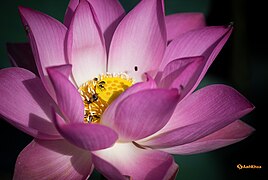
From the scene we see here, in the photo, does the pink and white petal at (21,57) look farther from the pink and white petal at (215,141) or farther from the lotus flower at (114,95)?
the pink and white petal at (215,141)

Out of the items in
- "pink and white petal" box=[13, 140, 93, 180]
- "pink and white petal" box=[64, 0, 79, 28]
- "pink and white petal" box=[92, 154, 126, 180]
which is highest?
"pink and white petal" box=[64, 0, 79, 28]

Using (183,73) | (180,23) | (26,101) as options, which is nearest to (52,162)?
(26,101)

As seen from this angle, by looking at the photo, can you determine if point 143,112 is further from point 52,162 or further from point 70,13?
point 70,13

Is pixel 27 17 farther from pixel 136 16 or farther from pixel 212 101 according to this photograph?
pixel 212 101

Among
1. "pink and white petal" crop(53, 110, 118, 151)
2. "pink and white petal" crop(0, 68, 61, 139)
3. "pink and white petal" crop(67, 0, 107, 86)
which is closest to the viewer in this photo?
"pink and white petal" crop(53, 110, 118, 151)

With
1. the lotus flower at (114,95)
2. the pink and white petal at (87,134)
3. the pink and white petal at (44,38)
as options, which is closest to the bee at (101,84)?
the lotus flower at (114,95)

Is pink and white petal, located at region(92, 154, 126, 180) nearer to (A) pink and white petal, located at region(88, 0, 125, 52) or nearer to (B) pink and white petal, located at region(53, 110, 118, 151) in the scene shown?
(B) pink and white petal, located at region(53, 110, 118, 151)

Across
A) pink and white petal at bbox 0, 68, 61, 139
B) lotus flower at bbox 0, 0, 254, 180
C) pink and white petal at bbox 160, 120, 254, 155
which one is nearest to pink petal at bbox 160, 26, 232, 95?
lotus flower at bbox 0, 0, 254, 180

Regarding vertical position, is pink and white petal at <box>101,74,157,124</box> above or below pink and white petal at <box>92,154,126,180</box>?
above
